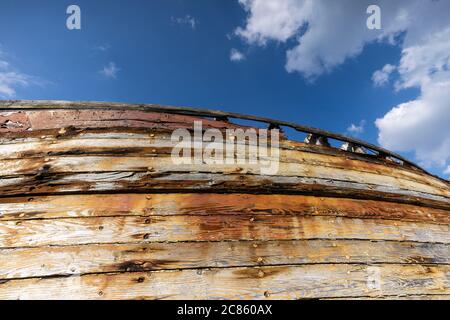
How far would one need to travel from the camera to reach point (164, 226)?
7.73ft

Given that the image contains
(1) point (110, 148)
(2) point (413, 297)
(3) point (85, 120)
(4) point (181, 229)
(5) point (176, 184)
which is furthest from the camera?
(3) point (85, 120)

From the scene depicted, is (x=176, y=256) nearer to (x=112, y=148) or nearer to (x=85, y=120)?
(x=112, y=148)

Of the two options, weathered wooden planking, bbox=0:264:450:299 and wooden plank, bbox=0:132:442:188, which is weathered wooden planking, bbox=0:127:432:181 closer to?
wooden plank, bbox=0:132:442:188

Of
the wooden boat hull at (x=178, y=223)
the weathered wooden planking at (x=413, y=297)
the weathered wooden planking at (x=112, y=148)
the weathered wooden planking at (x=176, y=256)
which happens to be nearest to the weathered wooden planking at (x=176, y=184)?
the wooden boat hull at (x=178, y=223)

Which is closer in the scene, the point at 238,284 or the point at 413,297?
the point at 238,284

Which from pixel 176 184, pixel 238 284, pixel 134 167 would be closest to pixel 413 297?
pixel 238 284

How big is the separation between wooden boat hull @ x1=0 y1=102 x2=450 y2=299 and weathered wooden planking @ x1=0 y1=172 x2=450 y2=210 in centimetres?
1

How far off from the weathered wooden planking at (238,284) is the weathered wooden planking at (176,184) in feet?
2.73

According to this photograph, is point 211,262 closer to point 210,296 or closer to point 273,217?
point 210,296

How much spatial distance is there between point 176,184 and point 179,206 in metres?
0.27

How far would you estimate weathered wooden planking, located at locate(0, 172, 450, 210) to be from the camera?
2.53m

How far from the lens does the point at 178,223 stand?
94.5 inches
